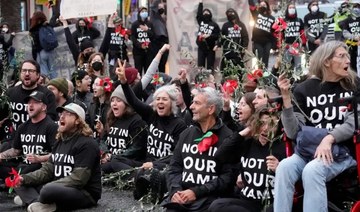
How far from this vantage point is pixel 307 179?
6242 mm

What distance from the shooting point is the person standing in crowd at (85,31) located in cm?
1631

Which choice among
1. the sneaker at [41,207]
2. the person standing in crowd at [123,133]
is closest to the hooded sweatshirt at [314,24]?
the person standing in crowd at [123,133]

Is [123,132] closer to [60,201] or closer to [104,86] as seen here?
[104,86]

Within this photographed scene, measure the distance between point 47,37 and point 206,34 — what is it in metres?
3.16

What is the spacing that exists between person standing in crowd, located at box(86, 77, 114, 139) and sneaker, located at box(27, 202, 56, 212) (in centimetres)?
196

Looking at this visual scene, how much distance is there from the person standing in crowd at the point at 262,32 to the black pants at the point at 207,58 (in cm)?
92

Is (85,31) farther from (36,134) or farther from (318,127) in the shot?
(318,127)

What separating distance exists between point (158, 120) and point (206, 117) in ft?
5.63

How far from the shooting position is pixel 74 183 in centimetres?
830

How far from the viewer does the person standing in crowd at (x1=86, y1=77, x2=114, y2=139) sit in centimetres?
1033

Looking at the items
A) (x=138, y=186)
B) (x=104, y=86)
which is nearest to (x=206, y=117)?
(x=138, y=186)

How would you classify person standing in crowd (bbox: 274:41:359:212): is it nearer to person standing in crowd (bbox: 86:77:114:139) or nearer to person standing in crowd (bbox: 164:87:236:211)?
person standing in crowd (bbox: 164:87:236:211)

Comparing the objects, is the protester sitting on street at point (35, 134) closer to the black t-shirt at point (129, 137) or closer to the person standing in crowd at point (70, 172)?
the person standing in crowd at point (70, 172)

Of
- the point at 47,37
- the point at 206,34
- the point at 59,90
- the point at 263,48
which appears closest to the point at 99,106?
the point at 59,90
